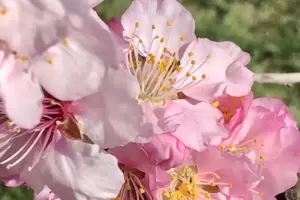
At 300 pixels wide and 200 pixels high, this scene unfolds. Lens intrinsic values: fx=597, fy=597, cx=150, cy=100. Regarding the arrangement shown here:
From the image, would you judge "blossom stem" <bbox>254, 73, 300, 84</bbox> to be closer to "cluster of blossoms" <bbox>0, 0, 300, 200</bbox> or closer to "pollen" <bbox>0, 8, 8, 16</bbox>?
"cluster of blossoms" <bbox>0, 0, 300, 200</bbox>

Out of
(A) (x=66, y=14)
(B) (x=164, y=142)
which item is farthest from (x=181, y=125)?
(A) (x=66, y=14)

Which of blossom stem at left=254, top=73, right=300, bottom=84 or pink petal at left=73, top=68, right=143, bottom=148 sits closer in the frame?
pink petal at left=73, top=68, right=143, bottom=148

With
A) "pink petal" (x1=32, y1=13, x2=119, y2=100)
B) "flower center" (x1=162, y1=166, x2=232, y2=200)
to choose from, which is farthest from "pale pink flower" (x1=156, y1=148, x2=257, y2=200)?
"pink petal" (x1=32, y1=13, x2=119, y2=100)

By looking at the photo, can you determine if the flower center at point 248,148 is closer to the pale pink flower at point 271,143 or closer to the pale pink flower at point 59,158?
the pale pink flower at point 271,143

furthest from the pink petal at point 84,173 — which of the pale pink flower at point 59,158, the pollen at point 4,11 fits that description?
the pollen at point 4,11

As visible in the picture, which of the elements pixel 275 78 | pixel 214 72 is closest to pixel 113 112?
pixel 214 72

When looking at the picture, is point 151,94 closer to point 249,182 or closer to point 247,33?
point 249,182

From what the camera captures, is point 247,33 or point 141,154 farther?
point 247,33
